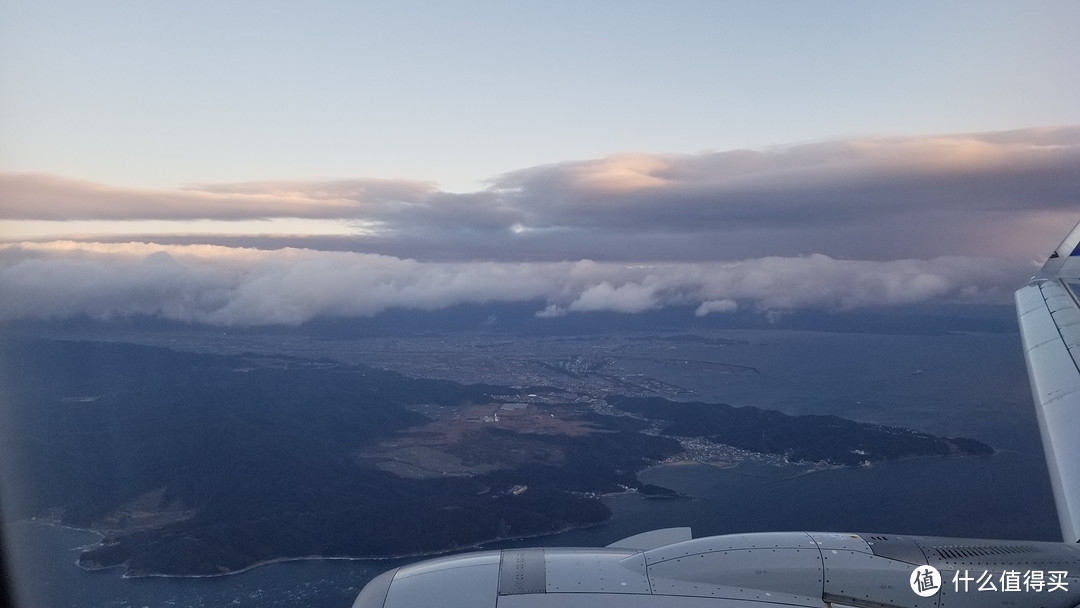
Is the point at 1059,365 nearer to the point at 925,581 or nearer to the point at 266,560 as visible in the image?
the point at 925,581

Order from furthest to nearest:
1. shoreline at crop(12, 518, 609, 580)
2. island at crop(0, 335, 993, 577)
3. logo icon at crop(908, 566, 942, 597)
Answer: island at crop(0, 335, 993, 577) → shoreline at crop(12, 518, 609, 580) → logo icon at crop(908, 566, 942, 597)

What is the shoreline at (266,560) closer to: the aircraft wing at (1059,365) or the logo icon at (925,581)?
the aircraft wing at (1059,365)

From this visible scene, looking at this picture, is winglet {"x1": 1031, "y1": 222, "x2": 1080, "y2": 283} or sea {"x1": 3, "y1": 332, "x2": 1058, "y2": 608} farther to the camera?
sea {"x1": 3, "y1": 332, "x2": 1058, "y2": 608}

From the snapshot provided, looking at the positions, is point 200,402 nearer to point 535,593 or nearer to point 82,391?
point 82,391

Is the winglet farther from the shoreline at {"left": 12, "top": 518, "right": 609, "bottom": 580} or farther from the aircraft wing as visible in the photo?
the shoreline at {"left": 12, "top": 518, "right": 609, "bottom": 580}

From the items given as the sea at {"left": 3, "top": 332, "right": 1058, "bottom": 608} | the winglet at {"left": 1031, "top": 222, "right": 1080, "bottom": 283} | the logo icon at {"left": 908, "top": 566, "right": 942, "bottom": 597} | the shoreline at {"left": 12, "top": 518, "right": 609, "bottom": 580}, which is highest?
the winglet at {"left": 1031, "top": 222, "right": 1080, "bottom": 283}

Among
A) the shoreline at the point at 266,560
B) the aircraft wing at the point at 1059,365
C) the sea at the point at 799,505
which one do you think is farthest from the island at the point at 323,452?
the aircraft wing at the point at 1059,365

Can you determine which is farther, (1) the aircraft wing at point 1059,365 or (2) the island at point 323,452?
(2) the island at point 323,452

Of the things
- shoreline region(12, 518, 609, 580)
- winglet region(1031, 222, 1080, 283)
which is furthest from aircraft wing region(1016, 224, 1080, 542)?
shoreline region(12, 518, 609, 580)

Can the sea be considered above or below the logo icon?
below
